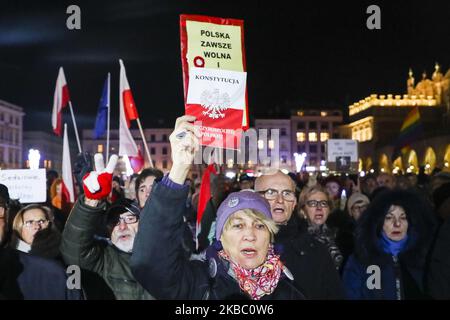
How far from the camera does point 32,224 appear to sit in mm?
5418

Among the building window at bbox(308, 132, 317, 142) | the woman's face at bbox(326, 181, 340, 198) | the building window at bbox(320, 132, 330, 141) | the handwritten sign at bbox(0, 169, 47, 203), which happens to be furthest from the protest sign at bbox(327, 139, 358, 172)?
the building window at bbox(320, 132, 330, 141)

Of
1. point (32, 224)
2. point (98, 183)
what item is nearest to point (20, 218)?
point (32, 224)

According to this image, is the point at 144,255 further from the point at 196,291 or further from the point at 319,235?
the point at 319,235

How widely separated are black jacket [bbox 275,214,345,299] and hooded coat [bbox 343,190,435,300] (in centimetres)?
49

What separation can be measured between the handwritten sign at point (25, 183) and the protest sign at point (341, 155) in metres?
7.90

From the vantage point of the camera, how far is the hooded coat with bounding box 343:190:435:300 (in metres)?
4.54

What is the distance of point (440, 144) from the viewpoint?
56812mm

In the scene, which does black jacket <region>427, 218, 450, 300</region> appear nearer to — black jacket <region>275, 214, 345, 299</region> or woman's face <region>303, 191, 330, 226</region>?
black jacket <region>275, 214, 345, 299</region>

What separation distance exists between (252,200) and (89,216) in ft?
3.56

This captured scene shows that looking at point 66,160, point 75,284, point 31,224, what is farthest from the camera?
point 66,160

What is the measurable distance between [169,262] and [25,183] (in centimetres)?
496

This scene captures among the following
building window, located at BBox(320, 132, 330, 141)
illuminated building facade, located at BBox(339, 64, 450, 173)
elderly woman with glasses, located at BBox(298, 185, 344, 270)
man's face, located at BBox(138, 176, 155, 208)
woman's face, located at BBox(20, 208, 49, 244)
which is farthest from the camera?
building window, located at BBox(320, 132, 330, 141)

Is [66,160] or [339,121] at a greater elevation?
[339,121]

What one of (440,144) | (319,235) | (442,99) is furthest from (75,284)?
(442,99)
